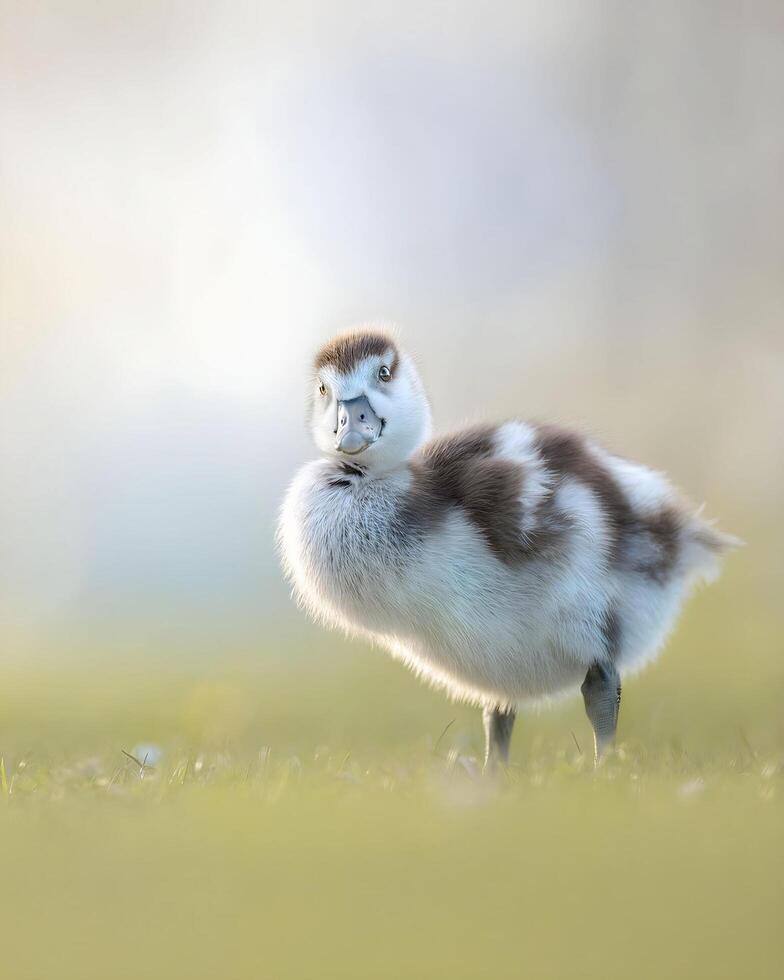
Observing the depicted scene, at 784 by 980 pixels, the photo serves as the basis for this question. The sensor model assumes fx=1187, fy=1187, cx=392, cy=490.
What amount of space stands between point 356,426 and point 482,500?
0.36m

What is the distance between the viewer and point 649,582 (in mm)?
3188

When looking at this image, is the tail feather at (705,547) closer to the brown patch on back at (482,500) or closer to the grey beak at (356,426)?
the brown patch on back at (482,500)

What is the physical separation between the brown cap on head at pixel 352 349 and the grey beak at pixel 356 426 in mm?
102

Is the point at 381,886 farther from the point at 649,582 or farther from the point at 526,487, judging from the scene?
the point at 649,582

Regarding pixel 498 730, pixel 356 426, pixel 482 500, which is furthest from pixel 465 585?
pixel 498 730

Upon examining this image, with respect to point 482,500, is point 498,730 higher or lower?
lower

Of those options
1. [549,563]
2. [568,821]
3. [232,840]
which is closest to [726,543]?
[549,563]

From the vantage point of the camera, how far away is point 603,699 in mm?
3135

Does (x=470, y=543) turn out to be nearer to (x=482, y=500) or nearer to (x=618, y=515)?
(x=482, y=500)

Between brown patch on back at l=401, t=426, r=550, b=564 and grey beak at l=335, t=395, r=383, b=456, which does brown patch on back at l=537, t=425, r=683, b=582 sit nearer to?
brown patch on back at l=401, t=426, r=550, b=564

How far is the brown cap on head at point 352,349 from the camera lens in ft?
9.79

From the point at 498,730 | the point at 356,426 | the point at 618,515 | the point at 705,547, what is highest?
the point at 705,547

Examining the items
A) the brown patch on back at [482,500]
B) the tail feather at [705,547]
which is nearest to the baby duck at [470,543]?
the brown patch on back at [482,500]

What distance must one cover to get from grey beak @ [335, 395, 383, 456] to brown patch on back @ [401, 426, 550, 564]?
0.64ft
